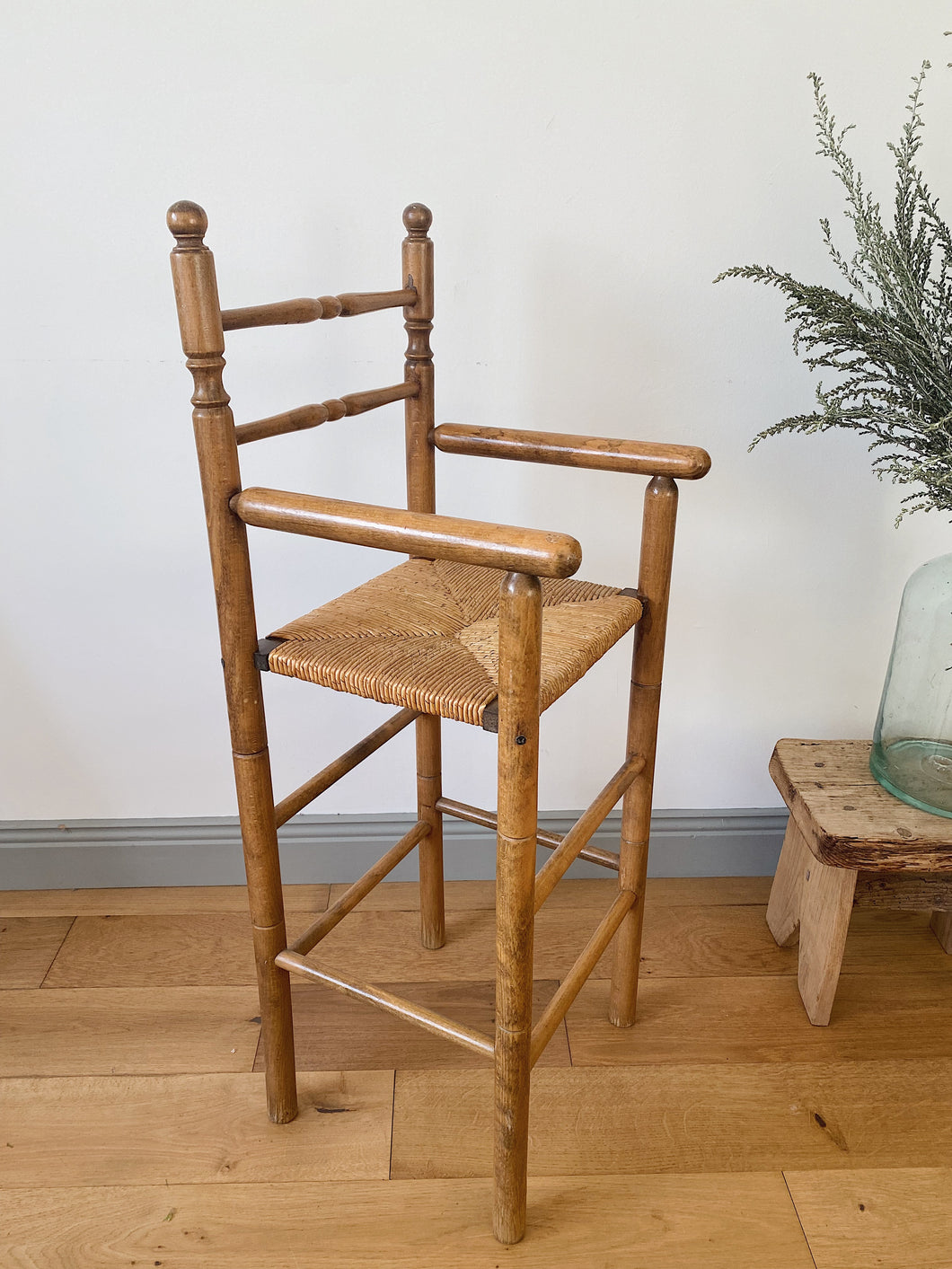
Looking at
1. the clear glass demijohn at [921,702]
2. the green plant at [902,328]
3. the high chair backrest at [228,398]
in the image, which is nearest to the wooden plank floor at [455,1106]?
the clear glass demijohn at [921,702]

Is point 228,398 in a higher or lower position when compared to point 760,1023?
higher

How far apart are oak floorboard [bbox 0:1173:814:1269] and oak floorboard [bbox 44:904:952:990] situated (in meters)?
0.36

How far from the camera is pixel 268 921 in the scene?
1.13 meters

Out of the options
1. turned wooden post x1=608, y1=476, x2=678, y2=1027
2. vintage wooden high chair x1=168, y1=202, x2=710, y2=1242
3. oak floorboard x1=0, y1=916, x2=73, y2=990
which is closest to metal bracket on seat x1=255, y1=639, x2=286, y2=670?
vintage wooden high chair x1=168, y1=202, x2=710, y2=1242

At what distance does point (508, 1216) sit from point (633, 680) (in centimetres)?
63

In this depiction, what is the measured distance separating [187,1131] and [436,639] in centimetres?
73

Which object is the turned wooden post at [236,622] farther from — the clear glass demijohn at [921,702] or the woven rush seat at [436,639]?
the clear glass demijohn at [921,702]

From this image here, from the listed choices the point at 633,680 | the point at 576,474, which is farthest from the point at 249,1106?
the point at 576,474

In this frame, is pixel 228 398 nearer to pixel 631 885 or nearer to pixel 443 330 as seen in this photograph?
pixel 443 330

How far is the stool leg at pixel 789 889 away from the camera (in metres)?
1.45

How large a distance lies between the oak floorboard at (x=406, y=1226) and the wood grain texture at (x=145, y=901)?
533 millimetres

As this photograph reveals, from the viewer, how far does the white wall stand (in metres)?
1.24

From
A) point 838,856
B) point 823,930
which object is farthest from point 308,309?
point 823,930

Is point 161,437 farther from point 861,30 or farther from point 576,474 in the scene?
point 861,30
